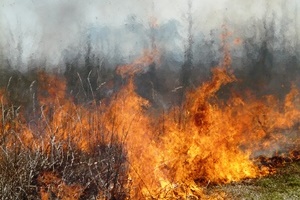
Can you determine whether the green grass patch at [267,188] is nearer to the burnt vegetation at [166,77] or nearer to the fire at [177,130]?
the fire at [177,130]

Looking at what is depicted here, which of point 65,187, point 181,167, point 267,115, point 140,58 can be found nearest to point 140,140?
point 181,167

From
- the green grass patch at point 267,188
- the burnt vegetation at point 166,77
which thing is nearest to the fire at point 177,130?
the burnt vegetation at point 166,77

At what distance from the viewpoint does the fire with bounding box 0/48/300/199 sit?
972 cm

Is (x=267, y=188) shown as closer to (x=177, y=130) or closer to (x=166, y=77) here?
(x=177, y=130)

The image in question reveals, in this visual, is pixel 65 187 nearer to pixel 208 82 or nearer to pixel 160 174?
pixel 160 174

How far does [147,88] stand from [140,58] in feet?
3.06

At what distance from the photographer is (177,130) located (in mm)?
11297

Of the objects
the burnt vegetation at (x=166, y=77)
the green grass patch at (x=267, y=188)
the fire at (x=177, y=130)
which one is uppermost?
the burnt vegetation at (x=166, y=77)

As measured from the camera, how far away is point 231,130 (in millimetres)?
11625

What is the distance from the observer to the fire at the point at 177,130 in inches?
383

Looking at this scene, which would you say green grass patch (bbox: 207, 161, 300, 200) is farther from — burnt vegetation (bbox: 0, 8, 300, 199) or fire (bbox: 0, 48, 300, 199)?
burnt vegetation (bbox: 0, 8, 300, 199)

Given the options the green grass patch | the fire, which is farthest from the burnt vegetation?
the green grass patch

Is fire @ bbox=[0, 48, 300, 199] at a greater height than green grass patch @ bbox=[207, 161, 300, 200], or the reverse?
fire @ bbox=[0, 48, 300, 199]

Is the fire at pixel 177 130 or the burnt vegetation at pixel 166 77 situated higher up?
the burnt vegetation at pixel 166 77
